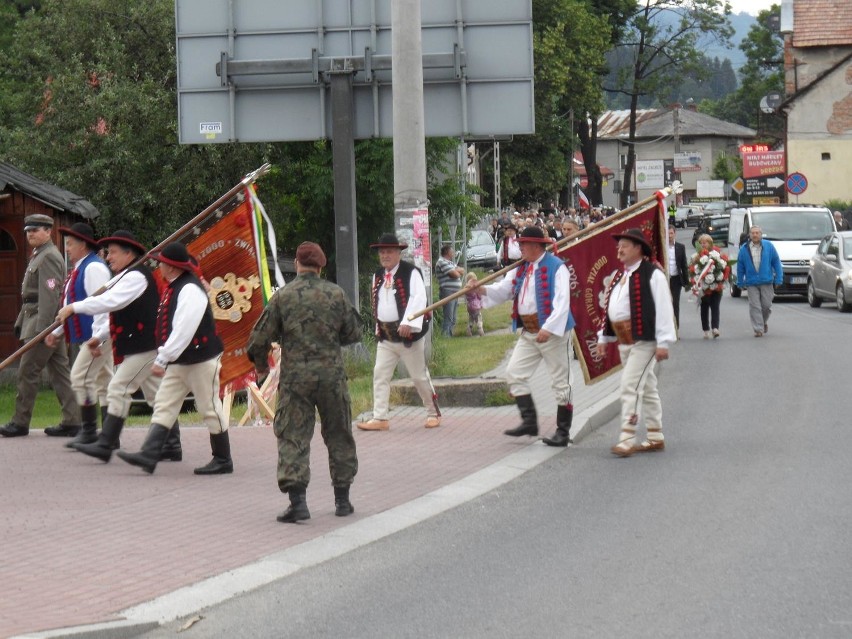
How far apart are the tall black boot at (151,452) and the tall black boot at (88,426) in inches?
54.9

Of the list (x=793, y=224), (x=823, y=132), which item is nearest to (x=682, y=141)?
(x=823, y=132)

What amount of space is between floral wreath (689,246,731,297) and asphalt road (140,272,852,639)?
30.4 ft

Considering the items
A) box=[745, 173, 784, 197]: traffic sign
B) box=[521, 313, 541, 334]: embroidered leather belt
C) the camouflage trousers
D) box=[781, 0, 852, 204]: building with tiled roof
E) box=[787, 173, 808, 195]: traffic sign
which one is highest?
box=[781, 0, 852, 204]: building with tiled roof

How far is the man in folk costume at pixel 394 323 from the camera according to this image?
12523mm

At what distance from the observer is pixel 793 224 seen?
33.2m

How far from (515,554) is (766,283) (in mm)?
15188

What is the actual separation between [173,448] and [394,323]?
245 centimetres

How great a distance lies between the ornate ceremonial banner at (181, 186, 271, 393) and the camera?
11500 millimetres

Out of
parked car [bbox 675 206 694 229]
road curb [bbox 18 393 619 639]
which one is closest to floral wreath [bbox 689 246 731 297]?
road curb [bbox 18 393 619 639]

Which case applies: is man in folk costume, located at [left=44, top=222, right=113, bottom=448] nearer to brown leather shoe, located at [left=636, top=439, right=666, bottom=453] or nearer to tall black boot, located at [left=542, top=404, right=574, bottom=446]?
tall black boot, located at [left=542, top=404, right=574, bottom=446]

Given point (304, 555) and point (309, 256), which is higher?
point (309, 256)

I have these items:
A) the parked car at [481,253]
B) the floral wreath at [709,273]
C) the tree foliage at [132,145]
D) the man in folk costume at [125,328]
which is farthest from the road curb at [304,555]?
the parked car at [481,253]

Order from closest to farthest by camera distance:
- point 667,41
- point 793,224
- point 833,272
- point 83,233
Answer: point 83,233 → point 833,272 → point 793,224 → point 667,41

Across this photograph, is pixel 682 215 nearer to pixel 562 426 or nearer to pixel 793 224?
pixel 793 224
